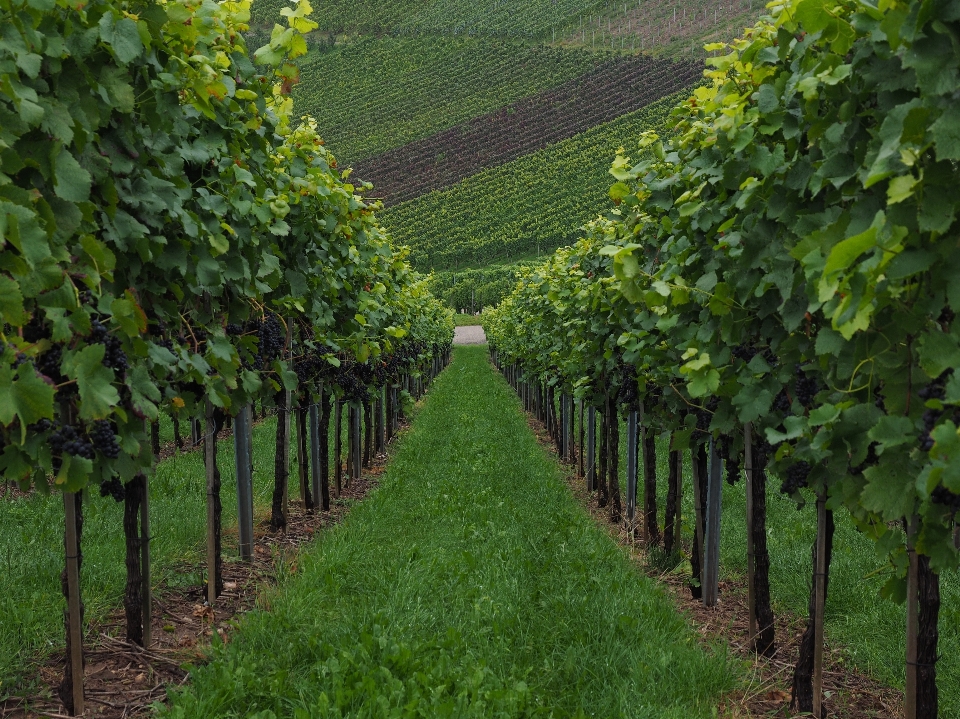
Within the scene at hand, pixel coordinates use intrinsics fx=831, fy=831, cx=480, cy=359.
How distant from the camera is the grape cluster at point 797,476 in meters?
3.65

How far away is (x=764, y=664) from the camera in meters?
4.57

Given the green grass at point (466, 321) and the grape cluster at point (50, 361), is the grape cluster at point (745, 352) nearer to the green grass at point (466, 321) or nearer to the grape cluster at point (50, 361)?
the grape cluster at point (50, 361)

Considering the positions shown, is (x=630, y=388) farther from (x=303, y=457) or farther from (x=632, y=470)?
(x=303, y=457)

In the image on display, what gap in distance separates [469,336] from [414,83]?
55748 mm

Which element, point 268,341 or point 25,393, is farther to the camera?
point 268,341

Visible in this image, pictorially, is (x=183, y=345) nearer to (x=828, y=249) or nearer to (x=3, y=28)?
(x=3, y=28)

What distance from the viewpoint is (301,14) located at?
4.16 meters

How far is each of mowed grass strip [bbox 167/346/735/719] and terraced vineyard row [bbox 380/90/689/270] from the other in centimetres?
6288

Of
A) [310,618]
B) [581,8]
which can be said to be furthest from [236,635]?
[581,8]

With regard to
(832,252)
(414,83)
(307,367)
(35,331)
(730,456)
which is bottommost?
(730,456)

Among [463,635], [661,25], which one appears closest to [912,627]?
[463,635]

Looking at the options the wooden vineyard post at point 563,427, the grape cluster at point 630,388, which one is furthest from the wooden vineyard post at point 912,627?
the wooden vineyard post at point 563,427

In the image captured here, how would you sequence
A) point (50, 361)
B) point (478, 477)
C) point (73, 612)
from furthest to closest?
point (478, 477), point (73, 612), point (50, 361)

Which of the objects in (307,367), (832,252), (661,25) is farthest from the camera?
(661,25)
